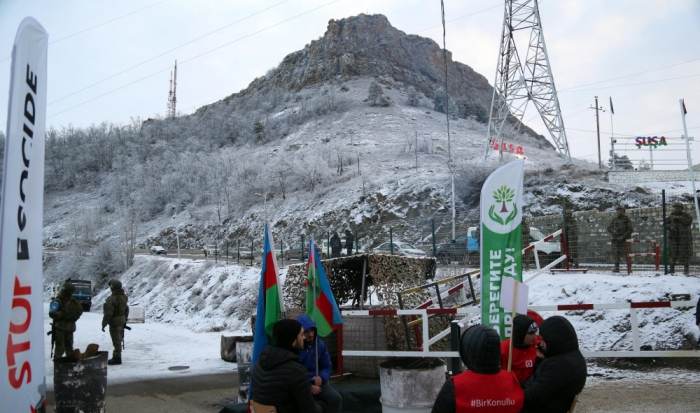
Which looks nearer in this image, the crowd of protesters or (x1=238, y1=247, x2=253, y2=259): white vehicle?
the crowd of protesters

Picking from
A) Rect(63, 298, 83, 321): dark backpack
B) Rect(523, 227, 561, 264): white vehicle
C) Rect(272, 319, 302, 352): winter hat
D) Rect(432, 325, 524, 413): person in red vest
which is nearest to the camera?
Rect(432, 325, 524, 413): person in red vest

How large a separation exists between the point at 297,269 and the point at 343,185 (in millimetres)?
48302

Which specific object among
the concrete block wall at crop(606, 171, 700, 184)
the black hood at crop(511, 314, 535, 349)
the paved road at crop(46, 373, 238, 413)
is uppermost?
the concrete block wall at crop(606, 171, 700, 184)

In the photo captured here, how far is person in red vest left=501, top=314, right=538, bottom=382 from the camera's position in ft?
15.1

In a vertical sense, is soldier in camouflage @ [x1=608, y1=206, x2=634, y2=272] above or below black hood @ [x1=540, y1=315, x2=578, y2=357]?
above

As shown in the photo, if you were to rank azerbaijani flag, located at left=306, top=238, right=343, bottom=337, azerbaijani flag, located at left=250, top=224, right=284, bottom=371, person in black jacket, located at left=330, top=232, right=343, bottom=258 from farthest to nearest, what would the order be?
person in black jacket, located at left=330, top=232, right=343, bottom=258 → azerbaijani flag, located at left=306, top=238, right=343, bottom=337 → azerbaijani flag, located at left=250, top=224, right=284, bottom=371

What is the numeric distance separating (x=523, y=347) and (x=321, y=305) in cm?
241

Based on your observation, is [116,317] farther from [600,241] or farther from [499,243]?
[600,241]

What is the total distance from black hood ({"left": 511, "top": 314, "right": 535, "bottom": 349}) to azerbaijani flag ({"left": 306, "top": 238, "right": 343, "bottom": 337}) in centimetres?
219

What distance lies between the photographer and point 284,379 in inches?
166

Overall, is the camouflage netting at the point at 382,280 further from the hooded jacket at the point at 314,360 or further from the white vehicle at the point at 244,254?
the white vehicle at the point at 244,254

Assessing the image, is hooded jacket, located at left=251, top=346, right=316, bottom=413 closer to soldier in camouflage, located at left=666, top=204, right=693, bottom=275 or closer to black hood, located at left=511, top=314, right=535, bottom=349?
black hood, located at left=511, top=314, right=535, bottom=349

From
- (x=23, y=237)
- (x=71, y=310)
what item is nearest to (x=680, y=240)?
(x=71, y=310)

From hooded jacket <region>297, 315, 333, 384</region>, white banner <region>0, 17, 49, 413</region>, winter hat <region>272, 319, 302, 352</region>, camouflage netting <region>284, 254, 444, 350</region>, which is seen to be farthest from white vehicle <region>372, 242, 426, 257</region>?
white banner <region>0, 17, 49, 413</region>
